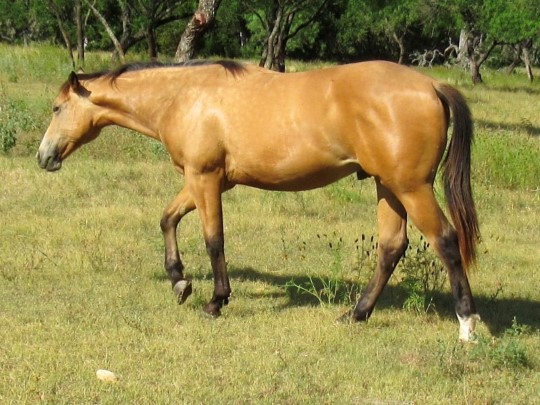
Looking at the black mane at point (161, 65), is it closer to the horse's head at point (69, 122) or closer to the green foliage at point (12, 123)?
the horse's head at point (69, 122)

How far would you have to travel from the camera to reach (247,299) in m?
7.79

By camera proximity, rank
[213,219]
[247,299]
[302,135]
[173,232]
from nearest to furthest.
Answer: [302,135] < [213,219] < [247,299] < [173,232]

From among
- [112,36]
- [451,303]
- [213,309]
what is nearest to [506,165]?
[451,303]

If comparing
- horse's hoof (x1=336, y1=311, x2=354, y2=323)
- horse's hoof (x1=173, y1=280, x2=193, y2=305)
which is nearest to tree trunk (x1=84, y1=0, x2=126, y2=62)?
horse's hoof (x1=173, y1=280, x2=193, y2=305)

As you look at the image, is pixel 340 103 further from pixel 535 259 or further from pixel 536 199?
pixel 536 199

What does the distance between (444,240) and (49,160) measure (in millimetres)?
3372

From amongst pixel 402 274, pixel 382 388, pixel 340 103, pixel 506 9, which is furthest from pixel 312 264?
pixel 506 9

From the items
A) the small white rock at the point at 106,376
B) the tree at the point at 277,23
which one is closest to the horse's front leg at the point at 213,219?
the small white rock at the point at 106,376

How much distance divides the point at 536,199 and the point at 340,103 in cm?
647

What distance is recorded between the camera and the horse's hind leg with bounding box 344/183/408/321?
709 centimetres

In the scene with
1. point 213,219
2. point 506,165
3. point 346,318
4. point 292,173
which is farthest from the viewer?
point 506,165

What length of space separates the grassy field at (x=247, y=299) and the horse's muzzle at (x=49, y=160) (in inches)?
39.4

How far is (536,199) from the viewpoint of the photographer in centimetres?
1237

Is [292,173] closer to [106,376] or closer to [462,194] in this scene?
[462,194]
